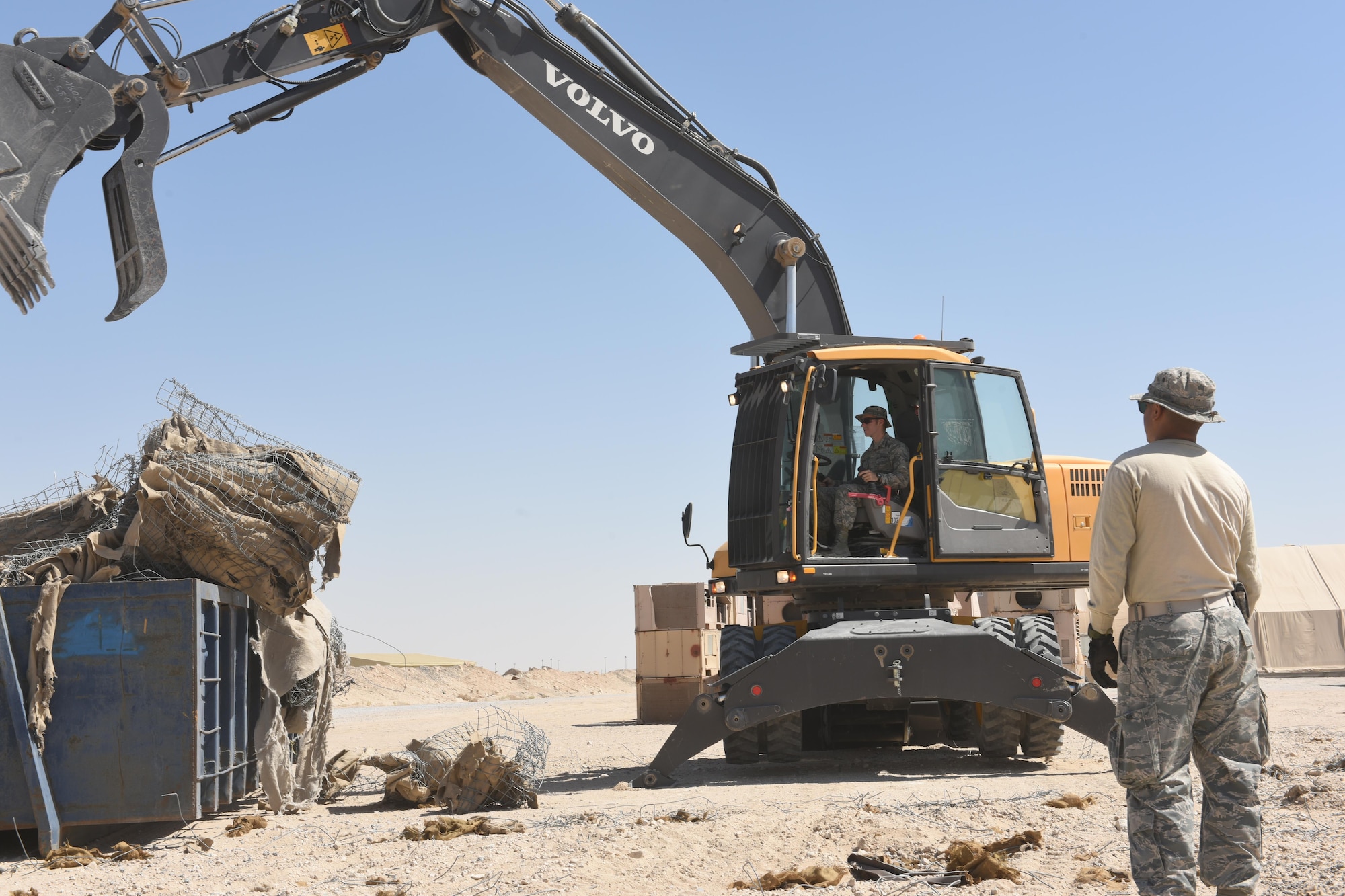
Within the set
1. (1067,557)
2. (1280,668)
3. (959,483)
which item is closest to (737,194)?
(959,483)

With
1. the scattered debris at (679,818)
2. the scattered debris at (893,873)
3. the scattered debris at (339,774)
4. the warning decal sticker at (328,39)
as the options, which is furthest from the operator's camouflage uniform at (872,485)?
the warning decal sticker at (328,39)

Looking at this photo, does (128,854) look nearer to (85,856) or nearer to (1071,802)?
(85,856)

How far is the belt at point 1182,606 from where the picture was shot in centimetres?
443

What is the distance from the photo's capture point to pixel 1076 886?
16.9 feet

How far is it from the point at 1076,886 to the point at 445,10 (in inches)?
329

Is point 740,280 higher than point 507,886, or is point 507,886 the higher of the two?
point 740,280

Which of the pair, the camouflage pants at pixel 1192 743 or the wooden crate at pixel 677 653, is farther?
the wooden crate at pixel 677 653

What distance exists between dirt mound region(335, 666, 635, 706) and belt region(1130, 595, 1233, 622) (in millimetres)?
25701

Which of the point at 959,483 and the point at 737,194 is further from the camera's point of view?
the point at 737,194

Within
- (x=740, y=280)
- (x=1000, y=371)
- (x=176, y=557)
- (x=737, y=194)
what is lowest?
(x=176, y=557)

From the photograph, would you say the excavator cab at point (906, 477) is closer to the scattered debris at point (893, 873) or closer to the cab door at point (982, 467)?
the cab door at point (982, 467)

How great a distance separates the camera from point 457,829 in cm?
659

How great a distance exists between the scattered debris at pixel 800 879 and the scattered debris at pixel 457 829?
65.6 inches

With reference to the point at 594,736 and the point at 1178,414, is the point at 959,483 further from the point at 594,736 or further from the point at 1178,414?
the point at 594,736
